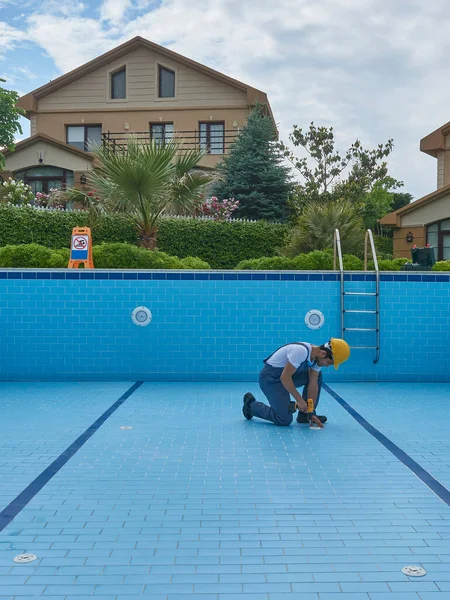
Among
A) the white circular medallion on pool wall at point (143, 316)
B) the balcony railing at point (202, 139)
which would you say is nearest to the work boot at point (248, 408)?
the white circular medallion on pool wall at point (143, 316)

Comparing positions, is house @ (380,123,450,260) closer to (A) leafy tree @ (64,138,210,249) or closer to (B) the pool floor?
(A) leafy tree @ (64,138,210,249)

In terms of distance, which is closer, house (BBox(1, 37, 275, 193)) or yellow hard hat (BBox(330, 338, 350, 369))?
yellow hard hat (BBox(330, 338, 350, 369))

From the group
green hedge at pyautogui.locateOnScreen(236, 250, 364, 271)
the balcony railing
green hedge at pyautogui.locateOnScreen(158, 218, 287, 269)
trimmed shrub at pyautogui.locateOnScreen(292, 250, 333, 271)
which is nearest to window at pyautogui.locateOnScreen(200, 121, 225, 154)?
the balcony railing

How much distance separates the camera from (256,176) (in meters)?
23.9

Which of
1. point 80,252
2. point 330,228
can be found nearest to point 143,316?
point 80,252

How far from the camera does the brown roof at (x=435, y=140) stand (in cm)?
2378

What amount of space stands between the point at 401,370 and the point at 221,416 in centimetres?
392

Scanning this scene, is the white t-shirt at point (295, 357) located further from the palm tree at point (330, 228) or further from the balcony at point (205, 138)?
the balcony at point (205, 138)

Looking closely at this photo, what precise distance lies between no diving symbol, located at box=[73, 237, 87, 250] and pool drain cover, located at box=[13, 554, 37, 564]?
892 cm

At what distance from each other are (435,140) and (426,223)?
3.81 meters

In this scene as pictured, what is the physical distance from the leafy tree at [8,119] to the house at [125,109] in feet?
3.85

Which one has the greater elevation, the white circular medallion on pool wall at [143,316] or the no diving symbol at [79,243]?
the no diving symbol at [79,243]

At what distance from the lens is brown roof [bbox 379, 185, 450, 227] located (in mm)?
21812

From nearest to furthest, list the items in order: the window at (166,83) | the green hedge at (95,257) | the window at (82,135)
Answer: the green hedge at (95,257)
the window at (166,83)
the window at (82,135)
